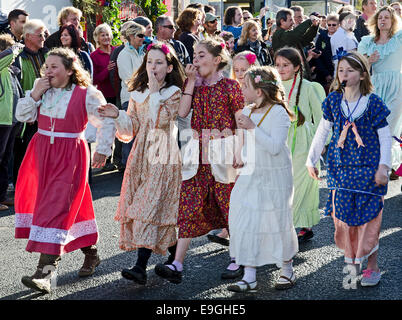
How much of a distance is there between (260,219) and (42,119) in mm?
1701

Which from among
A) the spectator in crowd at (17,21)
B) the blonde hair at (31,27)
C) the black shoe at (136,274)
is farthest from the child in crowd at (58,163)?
the spectator in crowd at (17,21)

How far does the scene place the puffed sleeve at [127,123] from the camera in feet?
15.4

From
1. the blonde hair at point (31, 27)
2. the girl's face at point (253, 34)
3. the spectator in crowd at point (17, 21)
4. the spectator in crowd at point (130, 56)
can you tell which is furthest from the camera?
the girl's face at point (253, 34)

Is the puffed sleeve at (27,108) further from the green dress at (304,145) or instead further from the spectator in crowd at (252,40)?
the spectator in crowd at (252,40)

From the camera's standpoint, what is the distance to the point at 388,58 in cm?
827

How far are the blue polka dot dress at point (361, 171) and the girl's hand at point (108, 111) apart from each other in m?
1.57

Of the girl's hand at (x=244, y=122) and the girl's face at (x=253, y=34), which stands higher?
the girl's face at (x=253, y=34)

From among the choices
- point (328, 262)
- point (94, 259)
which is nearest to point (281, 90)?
point (328, 262)

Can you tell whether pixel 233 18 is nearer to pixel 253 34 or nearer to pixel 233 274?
pixel 253 34

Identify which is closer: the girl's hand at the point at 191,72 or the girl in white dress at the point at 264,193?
the girl in white dress at the point at 264,193

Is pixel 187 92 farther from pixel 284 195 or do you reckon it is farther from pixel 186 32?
pixel 186 32

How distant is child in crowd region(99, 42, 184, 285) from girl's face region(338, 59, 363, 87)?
3.89ft

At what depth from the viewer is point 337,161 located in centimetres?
467

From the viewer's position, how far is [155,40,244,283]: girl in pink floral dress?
15.8 ft
